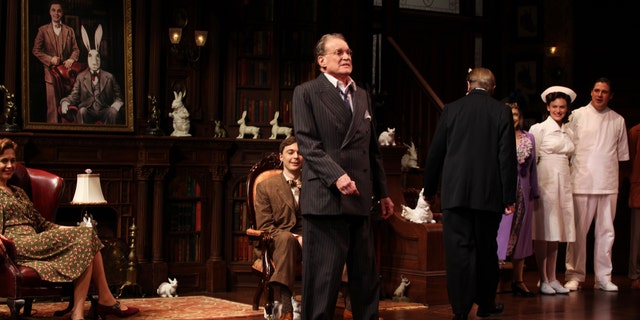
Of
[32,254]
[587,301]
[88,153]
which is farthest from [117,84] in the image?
[587,301]

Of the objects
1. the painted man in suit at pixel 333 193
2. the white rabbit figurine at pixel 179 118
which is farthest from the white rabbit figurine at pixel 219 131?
the painted man in suit at pixel 333 193

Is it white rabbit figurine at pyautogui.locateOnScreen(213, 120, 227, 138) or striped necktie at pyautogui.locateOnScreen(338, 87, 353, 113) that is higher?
striped necktie at pyautogui.locateOnScreen(338, 87, 353, 113)

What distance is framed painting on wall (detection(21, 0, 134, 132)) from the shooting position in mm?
8789

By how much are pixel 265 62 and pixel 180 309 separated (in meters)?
2.85

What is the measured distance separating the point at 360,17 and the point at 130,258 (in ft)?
10.5

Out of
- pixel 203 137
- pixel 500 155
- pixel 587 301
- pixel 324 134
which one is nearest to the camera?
pixel 324 134

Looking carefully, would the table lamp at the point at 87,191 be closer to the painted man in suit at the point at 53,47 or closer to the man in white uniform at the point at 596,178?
the painted man in suit at the point at 53,47

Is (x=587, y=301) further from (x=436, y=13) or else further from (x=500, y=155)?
(x=436, y=13)

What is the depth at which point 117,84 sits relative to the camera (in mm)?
9141

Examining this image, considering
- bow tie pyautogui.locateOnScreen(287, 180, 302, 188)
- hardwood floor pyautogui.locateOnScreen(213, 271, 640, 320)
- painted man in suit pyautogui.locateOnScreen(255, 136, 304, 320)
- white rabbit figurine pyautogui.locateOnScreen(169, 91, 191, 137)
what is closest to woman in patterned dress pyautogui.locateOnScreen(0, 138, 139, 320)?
painted man in suit pyautogui.locateOnScreen(255, 136, 304, 320)

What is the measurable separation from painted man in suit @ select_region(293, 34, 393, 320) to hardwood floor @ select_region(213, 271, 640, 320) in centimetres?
200

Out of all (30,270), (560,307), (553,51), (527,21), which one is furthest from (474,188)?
(527,21)

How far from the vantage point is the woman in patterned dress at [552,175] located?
8320 millimetres

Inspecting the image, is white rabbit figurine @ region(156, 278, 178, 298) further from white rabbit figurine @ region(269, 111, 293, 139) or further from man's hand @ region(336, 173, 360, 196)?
man's hand @ region(336, 173, 360, 196)
